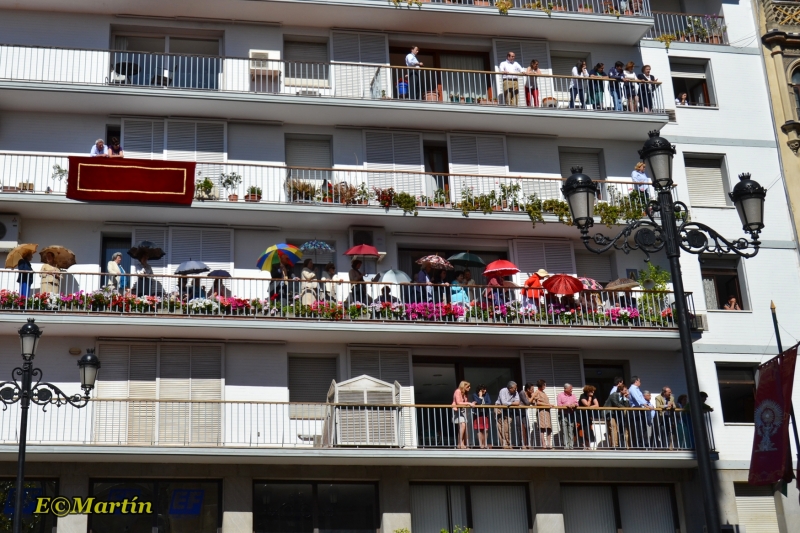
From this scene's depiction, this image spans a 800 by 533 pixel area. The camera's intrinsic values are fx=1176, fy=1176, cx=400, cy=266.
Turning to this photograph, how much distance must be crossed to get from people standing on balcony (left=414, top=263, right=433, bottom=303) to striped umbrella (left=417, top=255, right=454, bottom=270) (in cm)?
12

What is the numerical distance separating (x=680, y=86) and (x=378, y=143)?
8.92m

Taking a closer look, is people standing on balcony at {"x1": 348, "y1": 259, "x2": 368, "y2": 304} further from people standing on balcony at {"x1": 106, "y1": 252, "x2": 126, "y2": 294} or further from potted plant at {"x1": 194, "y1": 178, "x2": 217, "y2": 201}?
people standing on balcony at {"x1": 106, "y1": 252, "x2": 126, "y2": 294}

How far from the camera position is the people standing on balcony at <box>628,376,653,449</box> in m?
27.3

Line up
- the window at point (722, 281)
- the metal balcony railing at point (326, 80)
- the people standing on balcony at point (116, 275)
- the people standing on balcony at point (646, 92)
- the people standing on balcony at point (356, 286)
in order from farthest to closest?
the people standing on balcony at point (646, 92)
the window at point (722, 281)
the metal balcony railing at point (326, 80)
the people standing on balcony at point (356, 286)
the people standing on balcony at point (116, 275)

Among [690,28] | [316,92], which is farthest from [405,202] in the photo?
[690,28]

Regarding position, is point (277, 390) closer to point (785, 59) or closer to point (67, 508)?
point (67, 508)

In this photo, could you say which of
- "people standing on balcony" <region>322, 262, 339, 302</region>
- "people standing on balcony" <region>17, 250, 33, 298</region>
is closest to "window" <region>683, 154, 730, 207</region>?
"people standing on balcony" <region>322, 262, 339, 302</region>

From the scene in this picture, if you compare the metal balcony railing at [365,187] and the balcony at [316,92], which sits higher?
the balcony at [316,92]

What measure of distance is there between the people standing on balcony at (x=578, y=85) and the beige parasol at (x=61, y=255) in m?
13.3

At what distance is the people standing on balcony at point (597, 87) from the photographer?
3139 cm

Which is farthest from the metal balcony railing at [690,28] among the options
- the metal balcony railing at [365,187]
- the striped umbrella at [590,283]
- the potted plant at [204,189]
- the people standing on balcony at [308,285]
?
the potted plant at [204,189]

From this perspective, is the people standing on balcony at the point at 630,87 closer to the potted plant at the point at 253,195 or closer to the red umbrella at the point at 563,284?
the red umbrella at the point at 563,284

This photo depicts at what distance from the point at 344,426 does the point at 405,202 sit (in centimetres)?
608

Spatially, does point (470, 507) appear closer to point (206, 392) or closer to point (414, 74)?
point (206, 392)
